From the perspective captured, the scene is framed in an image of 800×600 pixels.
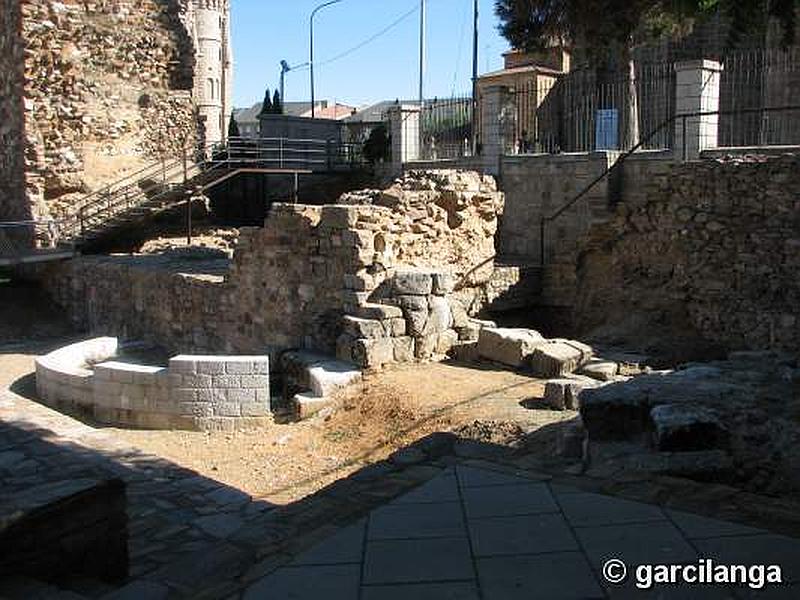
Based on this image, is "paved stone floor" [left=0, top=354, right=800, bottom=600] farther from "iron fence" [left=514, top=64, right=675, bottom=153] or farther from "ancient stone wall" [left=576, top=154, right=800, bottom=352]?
"iron fence" [left=514, top=64, right=675, bottom=153]

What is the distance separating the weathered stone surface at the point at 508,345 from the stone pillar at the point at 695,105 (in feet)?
14.8

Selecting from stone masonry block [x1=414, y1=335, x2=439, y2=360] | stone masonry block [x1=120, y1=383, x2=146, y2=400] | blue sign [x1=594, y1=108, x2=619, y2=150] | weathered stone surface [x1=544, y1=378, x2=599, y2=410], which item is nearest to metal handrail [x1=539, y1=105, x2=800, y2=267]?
stone masonry block [x1=414, y1=335, x2=439, y2=360]

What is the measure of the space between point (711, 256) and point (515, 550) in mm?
8861

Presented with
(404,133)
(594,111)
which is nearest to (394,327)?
(404,133)

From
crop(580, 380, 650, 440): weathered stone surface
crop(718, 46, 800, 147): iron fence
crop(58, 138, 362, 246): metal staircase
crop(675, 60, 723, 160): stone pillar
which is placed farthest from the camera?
crop(58, 138, 362, 246): metal staircase

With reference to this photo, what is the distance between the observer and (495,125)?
1617 cm

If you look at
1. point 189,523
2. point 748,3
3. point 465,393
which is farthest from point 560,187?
point 748,3

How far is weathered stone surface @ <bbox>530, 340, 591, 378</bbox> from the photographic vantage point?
1007cm

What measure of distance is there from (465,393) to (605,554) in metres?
5.38

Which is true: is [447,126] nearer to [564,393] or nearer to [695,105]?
[695,105]

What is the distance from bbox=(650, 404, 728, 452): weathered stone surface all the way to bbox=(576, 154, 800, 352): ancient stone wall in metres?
5.89

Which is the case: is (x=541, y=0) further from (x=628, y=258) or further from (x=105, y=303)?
(x=105, y=303)

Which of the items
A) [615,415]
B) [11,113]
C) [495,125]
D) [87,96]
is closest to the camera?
[615,415]

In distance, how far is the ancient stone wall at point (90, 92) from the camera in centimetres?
1978
